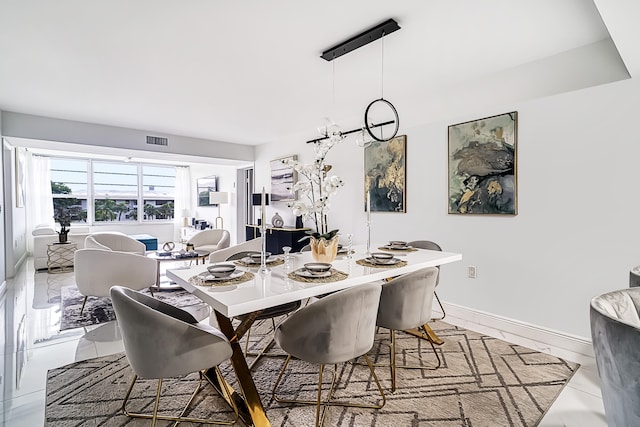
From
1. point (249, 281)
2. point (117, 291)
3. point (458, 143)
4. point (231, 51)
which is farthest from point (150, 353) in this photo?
point (458, 143)

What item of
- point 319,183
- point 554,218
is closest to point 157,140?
point 319,183

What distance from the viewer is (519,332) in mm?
2984

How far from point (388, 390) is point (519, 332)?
163 centimetres

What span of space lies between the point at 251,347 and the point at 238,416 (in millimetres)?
935

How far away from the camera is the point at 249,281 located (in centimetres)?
191

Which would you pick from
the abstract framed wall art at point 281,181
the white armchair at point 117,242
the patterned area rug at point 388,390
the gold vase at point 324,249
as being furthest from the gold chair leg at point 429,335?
the white armchair at point 117,242

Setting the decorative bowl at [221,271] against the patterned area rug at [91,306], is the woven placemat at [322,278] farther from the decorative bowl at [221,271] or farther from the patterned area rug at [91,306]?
the patterned area rug at [91,306]

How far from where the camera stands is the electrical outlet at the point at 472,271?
10.9 feet

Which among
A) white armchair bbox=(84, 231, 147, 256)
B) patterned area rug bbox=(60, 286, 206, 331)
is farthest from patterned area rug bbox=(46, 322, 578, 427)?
white armchair bbox=(84, 231, 147, 256)

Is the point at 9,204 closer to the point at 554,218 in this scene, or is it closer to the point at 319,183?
the point at 319,183

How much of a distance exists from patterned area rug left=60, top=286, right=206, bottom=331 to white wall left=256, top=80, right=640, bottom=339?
2.70 meters

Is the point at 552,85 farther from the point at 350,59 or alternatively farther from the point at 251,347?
the point at 251,347

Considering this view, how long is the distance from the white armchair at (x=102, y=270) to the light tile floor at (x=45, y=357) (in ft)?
1.31

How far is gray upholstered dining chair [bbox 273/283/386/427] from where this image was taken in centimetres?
164
